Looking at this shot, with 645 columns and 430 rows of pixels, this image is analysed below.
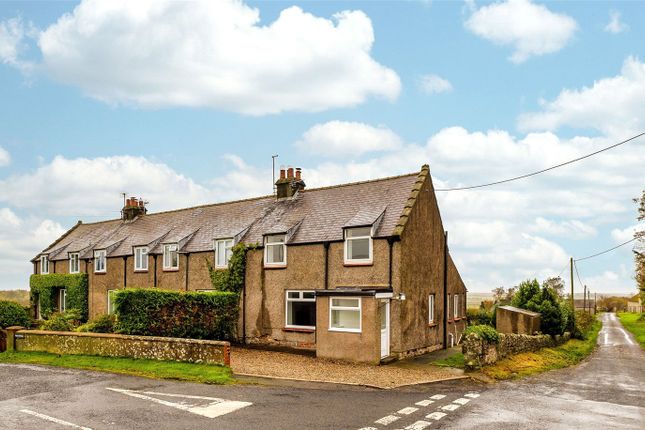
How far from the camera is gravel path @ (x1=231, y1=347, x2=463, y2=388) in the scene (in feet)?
55.3

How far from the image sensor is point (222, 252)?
95.1ft

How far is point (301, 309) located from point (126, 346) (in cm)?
820

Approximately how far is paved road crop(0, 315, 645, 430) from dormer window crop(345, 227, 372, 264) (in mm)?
7417

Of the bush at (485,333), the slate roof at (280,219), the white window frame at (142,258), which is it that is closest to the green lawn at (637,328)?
the bush at (485,333)

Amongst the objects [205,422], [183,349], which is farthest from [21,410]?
[183,349]

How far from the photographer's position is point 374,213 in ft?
78.9

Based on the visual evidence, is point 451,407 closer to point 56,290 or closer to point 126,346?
point 126,346

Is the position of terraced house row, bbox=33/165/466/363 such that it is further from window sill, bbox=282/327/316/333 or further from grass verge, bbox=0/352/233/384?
grass verge, bbox=0/352/233/384

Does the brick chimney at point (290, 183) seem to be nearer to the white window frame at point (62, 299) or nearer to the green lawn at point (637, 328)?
the white window frame at point (62, 299)

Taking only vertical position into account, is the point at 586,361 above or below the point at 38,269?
below

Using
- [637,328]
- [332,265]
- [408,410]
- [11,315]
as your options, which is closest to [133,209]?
[11,315]

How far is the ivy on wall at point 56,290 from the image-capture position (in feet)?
125

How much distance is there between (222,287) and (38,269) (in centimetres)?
2569

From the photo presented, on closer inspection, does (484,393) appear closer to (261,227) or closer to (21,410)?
(21,410)
